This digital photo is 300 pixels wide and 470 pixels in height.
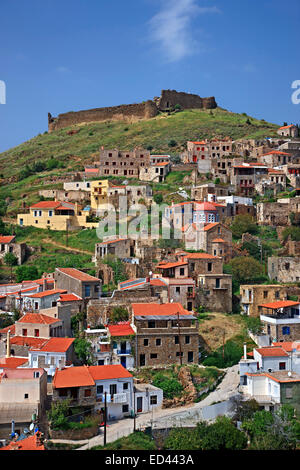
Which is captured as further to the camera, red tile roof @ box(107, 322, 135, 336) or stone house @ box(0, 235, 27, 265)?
stone house @ box(0, 235, 27, 265)

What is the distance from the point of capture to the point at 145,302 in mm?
32625

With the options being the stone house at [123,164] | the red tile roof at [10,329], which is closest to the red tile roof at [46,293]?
the red tile roof at [10,329]

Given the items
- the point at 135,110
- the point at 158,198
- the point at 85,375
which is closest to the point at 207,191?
the point at 158,198

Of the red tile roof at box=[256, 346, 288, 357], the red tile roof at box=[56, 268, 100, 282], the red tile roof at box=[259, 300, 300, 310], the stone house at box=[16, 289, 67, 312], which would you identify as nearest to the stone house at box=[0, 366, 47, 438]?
the stone house at box=[16, 289, 67, 312]

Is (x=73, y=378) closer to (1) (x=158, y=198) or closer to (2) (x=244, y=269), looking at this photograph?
(2) (x=244, y=269)

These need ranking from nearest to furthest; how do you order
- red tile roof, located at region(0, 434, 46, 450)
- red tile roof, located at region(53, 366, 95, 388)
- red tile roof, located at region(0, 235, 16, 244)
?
red tile roof, located at region(0, 434, 46, 450) → red tile roof, located at region(53, 366, 95, 388) → red tile roof, located at region(0, 235, 16, 244)

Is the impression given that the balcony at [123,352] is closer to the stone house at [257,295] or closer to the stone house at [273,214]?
the stone house at [257,295]

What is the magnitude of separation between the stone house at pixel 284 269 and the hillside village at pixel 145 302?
72mm

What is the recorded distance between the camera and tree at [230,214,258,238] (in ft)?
147

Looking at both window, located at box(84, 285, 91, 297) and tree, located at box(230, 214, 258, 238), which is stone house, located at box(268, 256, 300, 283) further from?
window, located at box(84, 285, 91, 297)

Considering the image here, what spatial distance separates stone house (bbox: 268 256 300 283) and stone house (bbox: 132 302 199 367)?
10939mm

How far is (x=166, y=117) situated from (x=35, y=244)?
169 ft
